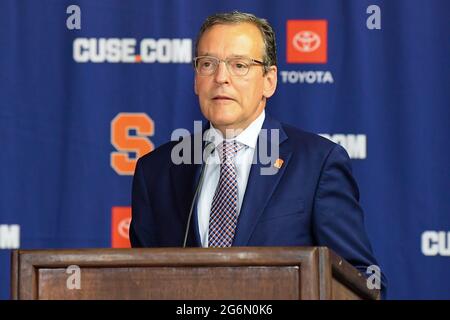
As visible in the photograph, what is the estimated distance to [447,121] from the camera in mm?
3504

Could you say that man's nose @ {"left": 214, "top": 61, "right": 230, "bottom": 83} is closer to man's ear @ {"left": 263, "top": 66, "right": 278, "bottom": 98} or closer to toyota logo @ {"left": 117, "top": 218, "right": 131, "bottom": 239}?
man's ear @ {"left": 263, "top": 66, "right": 278, "bottom": 98}

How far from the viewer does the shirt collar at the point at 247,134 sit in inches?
105

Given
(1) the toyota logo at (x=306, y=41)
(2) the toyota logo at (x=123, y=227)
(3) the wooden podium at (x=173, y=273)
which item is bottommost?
(2) the toyota logo at (x=123, y=227)

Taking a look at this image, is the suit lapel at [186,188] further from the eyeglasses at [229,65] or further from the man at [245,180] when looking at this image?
the eyeglasses at [229,65]

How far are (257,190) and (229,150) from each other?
174mm

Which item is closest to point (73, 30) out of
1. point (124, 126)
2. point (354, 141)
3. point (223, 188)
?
point (124, 126)

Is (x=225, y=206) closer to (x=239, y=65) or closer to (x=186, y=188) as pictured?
(x=186, y=188)

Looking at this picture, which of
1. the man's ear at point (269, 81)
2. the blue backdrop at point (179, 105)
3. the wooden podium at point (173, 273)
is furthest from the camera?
the blue backdrop at point (179, 105)

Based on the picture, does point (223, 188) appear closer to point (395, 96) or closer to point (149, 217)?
point (149, 217)

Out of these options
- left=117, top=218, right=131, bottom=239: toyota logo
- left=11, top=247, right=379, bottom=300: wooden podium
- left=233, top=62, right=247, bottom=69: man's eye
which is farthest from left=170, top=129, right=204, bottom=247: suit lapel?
left=117, top=218, right=131, bottom=239: toyota logo

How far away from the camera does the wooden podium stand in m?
1.75

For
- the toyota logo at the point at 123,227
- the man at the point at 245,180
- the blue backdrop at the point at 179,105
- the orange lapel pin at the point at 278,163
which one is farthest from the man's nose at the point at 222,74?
the toyota logo at the point at 123,227
